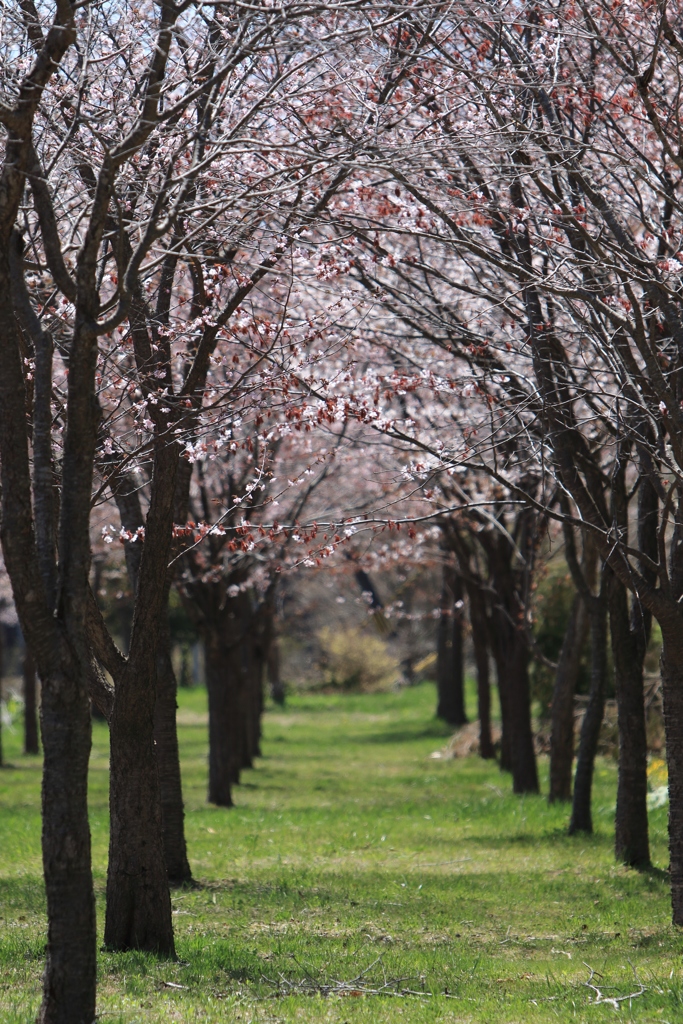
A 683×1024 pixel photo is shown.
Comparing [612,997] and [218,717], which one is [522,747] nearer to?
[218,717]

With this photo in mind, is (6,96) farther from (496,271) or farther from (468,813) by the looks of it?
(468,813)

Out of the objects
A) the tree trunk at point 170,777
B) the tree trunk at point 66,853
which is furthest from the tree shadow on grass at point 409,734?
the tree trunk at point 66,853

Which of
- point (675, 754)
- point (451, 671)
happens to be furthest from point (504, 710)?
point (675, 754)

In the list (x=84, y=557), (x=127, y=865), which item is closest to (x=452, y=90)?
(x=84, y=557)

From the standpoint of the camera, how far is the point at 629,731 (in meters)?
9.39

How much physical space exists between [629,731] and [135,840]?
4.78 m

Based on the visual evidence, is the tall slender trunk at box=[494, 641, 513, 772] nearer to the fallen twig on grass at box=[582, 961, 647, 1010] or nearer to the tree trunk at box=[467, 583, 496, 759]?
the tree trunk at box=[467, 583, 496, 759]

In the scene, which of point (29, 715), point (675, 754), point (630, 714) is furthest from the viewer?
point (29, 715)

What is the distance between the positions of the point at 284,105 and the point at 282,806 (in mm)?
10263

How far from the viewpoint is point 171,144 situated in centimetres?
649

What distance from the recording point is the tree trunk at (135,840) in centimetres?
623

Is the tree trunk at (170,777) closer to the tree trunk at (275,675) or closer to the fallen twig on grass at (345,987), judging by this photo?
the fallen twig on grass at (345,987)

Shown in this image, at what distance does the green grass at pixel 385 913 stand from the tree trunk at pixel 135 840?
25cm

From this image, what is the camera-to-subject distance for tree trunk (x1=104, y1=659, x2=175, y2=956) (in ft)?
20.5
